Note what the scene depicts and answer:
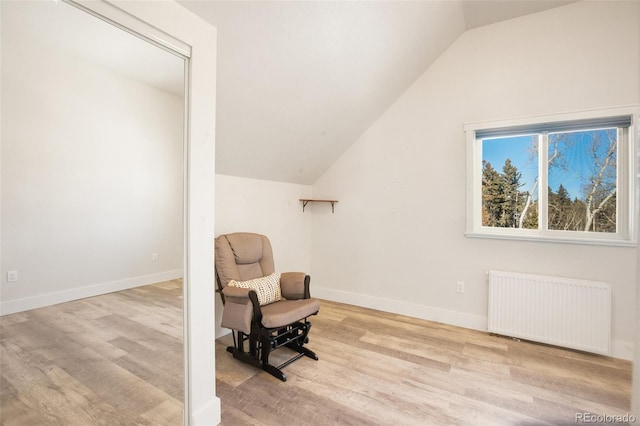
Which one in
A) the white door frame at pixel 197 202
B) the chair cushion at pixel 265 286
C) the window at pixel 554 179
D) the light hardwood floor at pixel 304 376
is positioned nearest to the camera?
the light hardwood floor at pixel 304 376

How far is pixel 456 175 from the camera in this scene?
3.09 metres

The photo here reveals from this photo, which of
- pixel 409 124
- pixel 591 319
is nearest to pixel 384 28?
pixel 409 124

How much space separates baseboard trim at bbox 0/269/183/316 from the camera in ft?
3.42

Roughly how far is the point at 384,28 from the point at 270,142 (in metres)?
1.38

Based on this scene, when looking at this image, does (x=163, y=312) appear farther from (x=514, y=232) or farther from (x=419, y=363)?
(x=514, y=232)

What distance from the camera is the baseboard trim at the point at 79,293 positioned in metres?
1.04

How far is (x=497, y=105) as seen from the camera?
114 inches

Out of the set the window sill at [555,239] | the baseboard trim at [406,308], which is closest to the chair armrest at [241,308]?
the baseboard trim at [406,308]

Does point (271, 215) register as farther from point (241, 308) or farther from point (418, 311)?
point (418, 311)

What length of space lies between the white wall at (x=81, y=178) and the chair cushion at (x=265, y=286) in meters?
0.81

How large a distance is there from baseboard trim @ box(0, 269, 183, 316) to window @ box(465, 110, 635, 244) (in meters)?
2.83

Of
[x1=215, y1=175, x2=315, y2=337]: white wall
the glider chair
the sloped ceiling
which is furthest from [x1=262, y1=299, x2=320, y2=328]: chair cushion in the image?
the sloped ceiling

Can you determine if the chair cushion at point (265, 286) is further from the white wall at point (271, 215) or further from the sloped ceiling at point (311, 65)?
the sloped ceiling at point (311, 65)

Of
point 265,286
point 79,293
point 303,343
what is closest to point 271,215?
point 265,286
